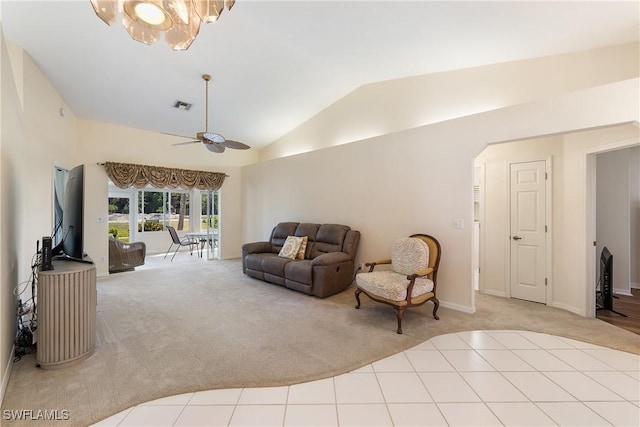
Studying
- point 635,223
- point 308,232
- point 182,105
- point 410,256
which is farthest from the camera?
point 308,232

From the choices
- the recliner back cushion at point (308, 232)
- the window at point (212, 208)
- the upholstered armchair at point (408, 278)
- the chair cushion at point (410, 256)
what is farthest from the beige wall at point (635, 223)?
the window at point (212, 208)

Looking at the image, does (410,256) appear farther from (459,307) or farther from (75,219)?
(75,219)

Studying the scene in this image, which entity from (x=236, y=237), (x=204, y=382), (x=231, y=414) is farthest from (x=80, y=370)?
(x=236, y=237)

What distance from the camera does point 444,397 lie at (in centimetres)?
184

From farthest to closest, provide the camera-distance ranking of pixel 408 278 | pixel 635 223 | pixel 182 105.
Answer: pixel 182 105, pixel 635 223, pixel 408 278

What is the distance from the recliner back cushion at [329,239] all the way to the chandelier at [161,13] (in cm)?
337

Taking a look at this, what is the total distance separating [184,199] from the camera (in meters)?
8.56

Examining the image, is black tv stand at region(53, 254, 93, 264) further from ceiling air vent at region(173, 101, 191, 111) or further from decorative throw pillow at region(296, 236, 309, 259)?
ceiling air vent at region(173, 101, 191, 111)

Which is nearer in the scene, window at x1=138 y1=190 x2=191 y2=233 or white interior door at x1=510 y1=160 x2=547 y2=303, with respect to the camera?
white interior door at x1=510 y1=160 x2=547 y2=303

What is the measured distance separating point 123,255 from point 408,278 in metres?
5.55

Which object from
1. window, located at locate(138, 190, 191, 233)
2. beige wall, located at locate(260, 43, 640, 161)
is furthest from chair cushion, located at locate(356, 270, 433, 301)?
window, located at locate(138, 190, 191, 233)

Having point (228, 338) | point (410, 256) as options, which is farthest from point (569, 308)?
point (228, 338)

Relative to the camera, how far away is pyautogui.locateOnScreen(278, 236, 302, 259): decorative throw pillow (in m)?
4.65

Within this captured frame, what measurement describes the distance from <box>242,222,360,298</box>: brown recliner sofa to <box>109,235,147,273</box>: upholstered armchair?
8.00ft
